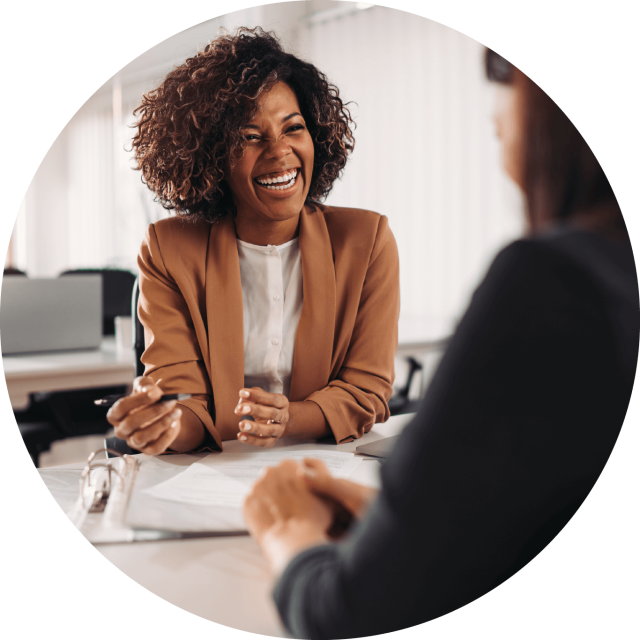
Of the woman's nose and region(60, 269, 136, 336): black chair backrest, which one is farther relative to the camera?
region(60, 269, 136, 336): black chair backrest

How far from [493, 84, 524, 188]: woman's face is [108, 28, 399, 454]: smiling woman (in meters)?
0.21

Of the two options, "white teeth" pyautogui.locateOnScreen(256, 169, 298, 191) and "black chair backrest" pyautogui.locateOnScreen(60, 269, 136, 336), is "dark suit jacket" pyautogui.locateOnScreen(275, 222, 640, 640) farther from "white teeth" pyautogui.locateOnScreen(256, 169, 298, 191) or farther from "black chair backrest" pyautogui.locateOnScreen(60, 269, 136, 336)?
"black chair backrest" pyautogui.locateOnScreen(60, 269, 136, 336)

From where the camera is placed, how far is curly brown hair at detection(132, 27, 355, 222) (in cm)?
83

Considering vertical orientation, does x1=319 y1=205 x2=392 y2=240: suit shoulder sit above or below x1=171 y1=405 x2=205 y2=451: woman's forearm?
above

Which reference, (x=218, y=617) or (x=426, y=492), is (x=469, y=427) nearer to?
(x=426, y=492)

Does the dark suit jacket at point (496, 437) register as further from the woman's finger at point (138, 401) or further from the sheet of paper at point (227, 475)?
the woman's finger at point (138, 401)

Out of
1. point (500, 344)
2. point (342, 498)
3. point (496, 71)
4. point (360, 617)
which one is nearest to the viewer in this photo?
point (500, 344)

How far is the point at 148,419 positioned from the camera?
34.3 inches

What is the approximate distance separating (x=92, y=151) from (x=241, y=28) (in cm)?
30

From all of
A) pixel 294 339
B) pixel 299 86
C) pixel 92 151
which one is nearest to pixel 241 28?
pixel 299 86

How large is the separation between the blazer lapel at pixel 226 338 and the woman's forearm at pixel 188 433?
0.03 meters

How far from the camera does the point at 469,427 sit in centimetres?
57

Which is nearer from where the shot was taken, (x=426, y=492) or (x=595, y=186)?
(x=426, y=492)

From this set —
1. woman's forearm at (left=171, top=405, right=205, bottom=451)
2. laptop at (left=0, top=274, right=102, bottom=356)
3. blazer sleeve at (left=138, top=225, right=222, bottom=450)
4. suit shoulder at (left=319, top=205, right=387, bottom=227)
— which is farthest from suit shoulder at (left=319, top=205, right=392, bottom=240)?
laptop at (left=0, top=274, right=102, bottom=356)
